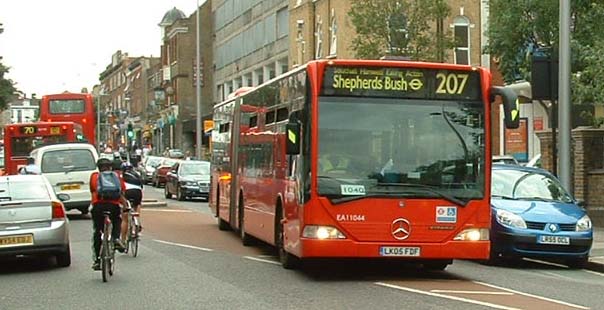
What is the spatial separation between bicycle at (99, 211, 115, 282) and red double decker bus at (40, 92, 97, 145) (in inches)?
1262

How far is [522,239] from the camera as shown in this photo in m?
16.2

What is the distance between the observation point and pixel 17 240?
14.8 m

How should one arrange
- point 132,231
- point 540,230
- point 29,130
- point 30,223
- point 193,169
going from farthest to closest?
1. point 193,169
2. point 29,130
3. point 132,231
4. point 540,230
5. point 30,223

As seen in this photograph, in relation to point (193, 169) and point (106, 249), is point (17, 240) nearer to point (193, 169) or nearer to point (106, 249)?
point (106, 249)

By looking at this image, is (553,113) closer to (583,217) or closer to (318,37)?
(583,217)

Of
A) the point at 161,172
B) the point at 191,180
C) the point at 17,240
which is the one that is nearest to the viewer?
the point at 17,240

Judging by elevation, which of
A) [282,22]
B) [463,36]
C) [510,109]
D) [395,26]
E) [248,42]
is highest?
[282,22]

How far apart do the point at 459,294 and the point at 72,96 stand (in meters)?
35.9

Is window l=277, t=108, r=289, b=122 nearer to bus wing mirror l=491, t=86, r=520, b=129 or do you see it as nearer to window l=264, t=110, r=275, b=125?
window l=264, t=110, r=275, b=125

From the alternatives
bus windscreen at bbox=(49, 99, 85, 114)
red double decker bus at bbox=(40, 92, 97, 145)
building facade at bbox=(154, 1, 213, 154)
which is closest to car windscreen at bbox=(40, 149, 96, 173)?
red double decker bus at bbox=(40, 92, 97, 145)

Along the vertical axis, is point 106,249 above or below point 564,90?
below

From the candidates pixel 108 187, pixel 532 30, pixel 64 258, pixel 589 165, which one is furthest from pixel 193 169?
pixel 108 187

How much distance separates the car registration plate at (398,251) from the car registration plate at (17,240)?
508 cm

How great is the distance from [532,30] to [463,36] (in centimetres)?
1810
